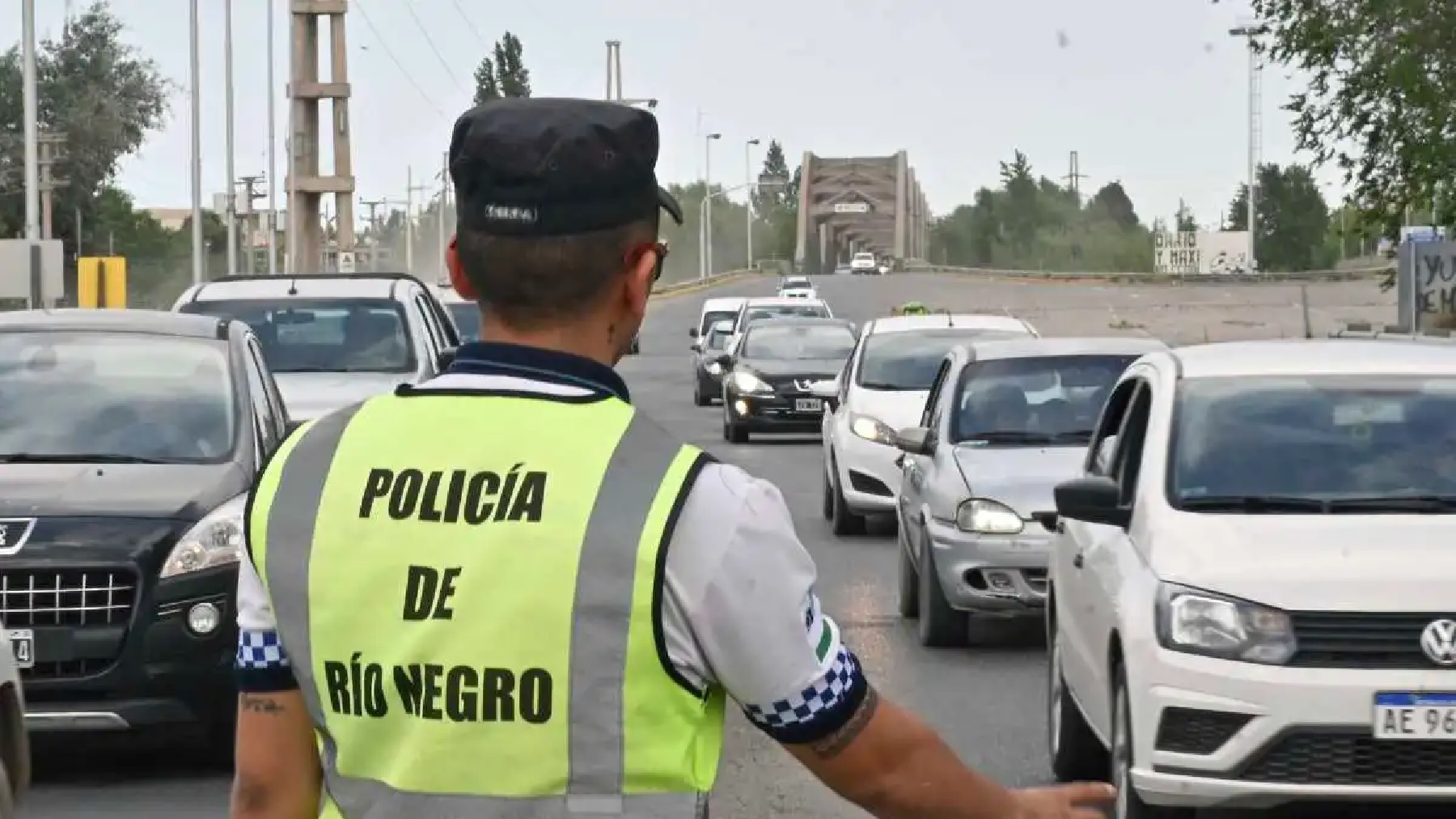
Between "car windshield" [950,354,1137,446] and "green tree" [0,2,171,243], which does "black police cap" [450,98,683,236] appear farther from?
"green tree" [0,2,171,243]

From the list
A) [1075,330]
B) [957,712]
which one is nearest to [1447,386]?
[957,712]

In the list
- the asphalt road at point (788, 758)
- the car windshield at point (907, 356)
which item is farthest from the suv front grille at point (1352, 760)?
the car windshield at point (907, 356)

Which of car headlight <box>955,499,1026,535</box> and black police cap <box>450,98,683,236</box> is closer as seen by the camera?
black police cap <box>450,98,683,236</box>

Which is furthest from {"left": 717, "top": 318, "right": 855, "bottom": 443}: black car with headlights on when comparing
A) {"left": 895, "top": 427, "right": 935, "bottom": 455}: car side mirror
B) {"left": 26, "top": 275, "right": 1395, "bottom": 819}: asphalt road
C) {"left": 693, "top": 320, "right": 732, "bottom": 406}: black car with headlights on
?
{"left": 895, "top": 427, "right": 935, "bottom": 455}: car side mirror

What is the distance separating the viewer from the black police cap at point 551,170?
2992mm

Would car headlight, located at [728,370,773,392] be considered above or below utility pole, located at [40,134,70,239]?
below

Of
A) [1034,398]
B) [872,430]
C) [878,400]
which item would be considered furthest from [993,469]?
[878,400]

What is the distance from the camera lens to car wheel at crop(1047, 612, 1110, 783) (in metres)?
9.49

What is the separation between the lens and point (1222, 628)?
309 inches

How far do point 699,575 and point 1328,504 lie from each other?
6068mm

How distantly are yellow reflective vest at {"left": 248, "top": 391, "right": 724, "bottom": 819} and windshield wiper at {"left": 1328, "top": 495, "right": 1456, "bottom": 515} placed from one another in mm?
5933

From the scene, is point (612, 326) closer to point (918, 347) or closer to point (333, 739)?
point (333, 739)

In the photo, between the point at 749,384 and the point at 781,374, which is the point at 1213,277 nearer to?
the point at 781,374

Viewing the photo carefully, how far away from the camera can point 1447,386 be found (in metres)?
9.16
